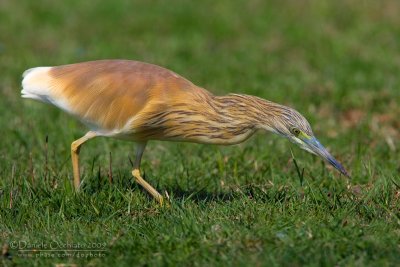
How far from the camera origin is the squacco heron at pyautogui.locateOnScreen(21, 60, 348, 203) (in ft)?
17.2

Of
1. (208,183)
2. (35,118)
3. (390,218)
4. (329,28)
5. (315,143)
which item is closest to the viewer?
(390,218)

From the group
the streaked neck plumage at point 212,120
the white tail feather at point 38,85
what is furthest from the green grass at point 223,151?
the white tail feather at point 38,85

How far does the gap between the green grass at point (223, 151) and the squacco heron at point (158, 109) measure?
368 millimetres

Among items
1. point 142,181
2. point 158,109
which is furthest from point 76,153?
point 158,109

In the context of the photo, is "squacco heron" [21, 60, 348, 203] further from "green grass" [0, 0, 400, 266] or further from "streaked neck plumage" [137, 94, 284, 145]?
"green grass" [0, 0, 400, 266]

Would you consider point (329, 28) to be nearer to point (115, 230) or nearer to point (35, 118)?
point (35, 118)

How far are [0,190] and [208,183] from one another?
143 cm

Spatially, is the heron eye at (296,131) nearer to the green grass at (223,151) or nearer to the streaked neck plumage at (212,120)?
the streaked neck plumage at (212,120)

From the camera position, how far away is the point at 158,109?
523 centimetres

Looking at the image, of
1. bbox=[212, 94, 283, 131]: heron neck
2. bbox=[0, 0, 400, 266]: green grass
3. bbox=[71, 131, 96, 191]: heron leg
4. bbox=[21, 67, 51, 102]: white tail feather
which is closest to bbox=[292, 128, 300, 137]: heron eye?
bbox=[212, 94, 283, 131]: heron neck

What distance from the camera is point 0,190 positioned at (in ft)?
18.0

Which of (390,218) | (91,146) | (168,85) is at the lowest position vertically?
(91,146)

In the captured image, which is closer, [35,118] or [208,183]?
[208,183]

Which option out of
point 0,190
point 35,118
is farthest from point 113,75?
point 35,118
